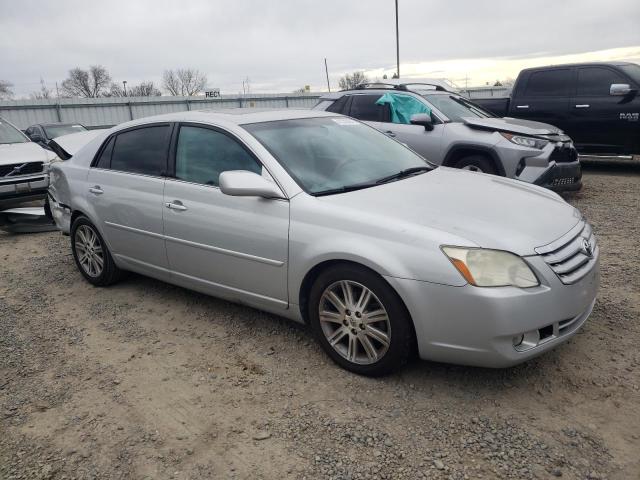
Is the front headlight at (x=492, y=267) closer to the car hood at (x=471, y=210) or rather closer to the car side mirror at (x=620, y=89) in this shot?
the car hood at (x=471, y=210)

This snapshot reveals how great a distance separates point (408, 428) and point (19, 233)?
6797mm

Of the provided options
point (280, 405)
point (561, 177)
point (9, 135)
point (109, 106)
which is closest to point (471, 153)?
point (561, 177)

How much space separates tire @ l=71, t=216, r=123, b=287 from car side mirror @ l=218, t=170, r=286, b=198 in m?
1.99

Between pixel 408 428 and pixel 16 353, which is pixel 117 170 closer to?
pixel 16 353

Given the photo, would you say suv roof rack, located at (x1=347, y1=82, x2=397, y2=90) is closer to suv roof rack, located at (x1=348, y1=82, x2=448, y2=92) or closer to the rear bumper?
suv roof rack, located at (x1=348, y1=82, x2=448, y2=92)

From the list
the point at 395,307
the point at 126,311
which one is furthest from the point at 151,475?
the point at 126,311

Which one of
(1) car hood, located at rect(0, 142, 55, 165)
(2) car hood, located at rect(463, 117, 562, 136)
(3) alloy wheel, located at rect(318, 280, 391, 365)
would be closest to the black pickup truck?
(2) car hood, located at rect(463, 117, 562, 136)

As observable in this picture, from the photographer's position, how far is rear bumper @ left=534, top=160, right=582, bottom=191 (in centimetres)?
708

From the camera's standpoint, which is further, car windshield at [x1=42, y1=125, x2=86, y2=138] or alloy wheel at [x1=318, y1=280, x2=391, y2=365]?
car windshield at [x1=42, y1=125, x2=86, y2=138]

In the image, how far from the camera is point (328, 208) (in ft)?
10.5

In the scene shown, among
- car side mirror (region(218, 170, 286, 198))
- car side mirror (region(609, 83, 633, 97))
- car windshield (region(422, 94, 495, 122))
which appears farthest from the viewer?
car side mirror (region(609, 83, 633, 97))

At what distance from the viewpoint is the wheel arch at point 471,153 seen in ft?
23.5

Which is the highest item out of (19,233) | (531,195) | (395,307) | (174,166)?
(174,166)

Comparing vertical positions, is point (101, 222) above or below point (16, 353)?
above
